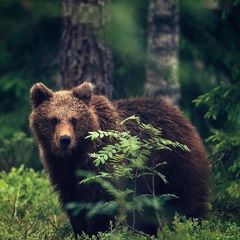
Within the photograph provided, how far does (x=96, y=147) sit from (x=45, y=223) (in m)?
1.38

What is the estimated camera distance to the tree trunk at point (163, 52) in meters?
11.5

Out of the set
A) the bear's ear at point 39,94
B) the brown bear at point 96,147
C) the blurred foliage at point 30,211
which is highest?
the bear's ear at point 39,94

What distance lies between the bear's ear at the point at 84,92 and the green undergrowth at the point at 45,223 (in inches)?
47.9

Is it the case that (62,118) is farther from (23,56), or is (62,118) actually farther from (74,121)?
(23,56)

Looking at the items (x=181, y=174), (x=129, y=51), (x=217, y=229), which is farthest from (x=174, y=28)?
(x=217, y=229)

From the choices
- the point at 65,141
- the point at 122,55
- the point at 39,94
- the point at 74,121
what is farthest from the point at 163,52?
the point at 65,141

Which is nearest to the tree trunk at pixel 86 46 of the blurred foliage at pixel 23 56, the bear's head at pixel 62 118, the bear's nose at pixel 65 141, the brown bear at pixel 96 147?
the brown bear at pixel 96 147

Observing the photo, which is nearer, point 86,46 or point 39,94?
point 39,94

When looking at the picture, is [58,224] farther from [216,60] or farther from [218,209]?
[216,60]

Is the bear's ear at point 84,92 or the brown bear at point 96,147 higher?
the bear's ear at point 84,92

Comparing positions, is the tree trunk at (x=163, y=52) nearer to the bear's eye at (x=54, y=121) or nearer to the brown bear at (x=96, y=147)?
the brown bear at (x=96, y=147)

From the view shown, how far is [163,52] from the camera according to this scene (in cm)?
1162

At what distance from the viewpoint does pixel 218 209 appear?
8.63 m

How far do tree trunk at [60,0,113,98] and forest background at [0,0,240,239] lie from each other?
87.6 inches
